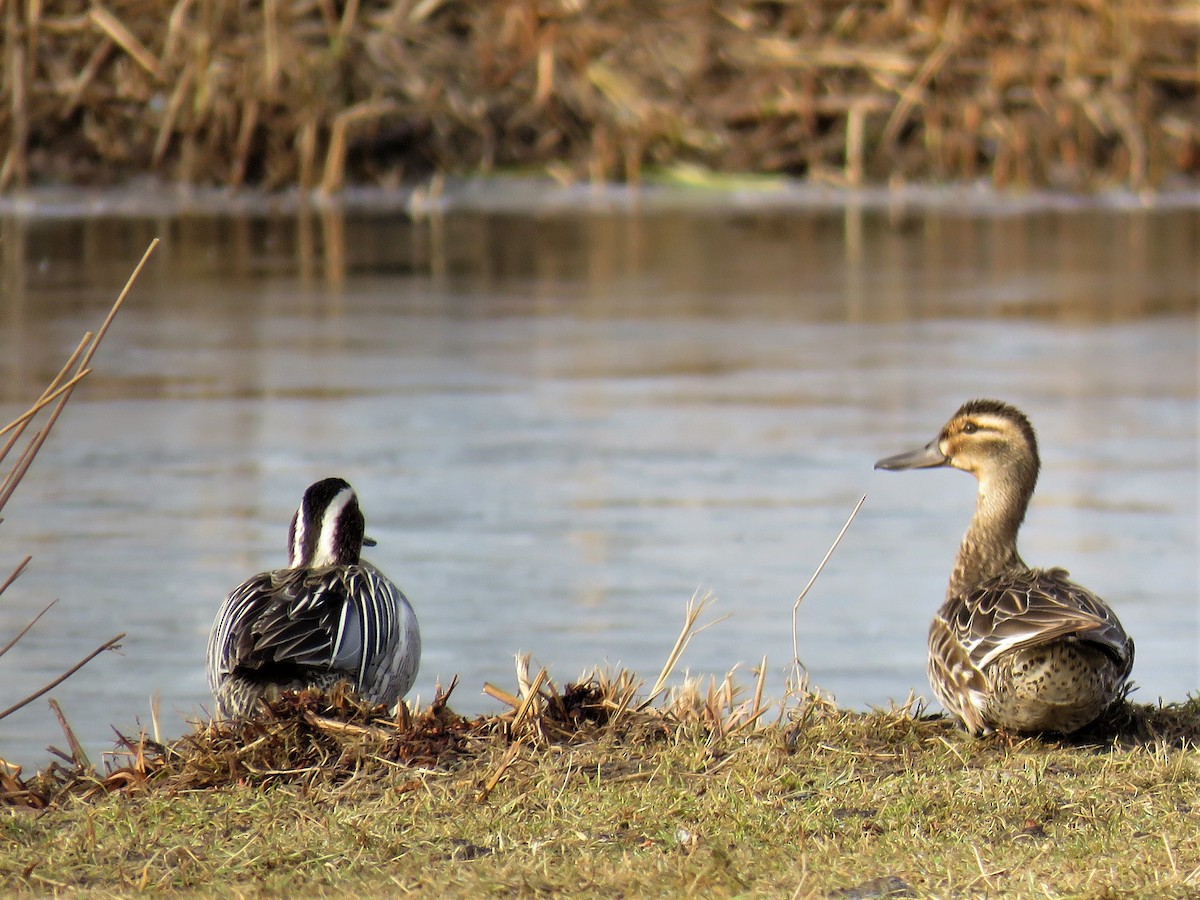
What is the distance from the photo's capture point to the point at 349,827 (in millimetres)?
4676

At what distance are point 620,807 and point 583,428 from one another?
5420 mm

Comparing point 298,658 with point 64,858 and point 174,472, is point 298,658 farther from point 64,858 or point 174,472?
point 174,472

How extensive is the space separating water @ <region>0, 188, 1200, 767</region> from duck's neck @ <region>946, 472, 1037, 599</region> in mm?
566

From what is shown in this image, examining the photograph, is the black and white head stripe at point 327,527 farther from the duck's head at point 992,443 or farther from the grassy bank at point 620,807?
the duck's head at point 992,443

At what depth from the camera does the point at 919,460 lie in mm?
6637

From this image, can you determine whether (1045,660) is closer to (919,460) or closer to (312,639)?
(919,460)

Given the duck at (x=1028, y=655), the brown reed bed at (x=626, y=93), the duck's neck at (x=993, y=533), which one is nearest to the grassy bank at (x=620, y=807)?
the duck at (x=1028, y=655)

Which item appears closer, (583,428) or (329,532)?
(329,532)

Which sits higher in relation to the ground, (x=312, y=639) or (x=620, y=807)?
(x=312, y=639)

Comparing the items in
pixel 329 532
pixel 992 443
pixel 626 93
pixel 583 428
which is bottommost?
pixel 583 428

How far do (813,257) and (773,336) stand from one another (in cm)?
330

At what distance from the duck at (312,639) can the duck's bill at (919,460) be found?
5.49ft

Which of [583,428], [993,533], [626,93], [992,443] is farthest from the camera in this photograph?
[626,93]

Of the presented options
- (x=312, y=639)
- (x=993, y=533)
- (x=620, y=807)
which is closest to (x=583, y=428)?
(x=993, y=533)
